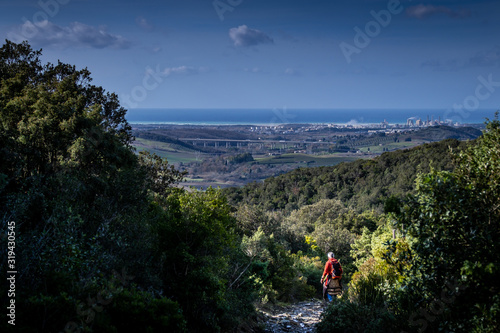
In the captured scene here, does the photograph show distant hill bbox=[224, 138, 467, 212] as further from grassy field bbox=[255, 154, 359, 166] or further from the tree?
grassy field bbox=[255, 154, 359, 166]

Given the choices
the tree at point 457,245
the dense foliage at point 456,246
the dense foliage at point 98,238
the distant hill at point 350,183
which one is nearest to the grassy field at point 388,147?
the distant hill at point 350,183

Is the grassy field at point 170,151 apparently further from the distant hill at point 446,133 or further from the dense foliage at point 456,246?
the dense foliage at point 456,246

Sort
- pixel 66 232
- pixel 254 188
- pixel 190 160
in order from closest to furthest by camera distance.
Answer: pixel 66 232
pixel 254 188
pixel 190 160

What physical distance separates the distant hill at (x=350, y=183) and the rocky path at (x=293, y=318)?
38.7m

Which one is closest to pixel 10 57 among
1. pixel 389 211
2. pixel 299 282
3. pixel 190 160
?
pixel 299 282

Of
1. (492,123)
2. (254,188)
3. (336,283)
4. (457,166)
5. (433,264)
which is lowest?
(254,188)

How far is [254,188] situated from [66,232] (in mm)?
63176

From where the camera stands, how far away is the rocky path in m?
9.79

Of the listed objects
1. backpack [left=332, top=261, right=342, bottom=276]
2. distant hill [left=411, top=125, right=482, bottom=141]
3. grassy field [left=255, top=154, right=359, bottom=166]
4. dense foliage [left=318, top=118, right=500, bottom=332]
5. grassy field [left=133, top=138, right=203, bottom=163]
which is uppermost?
distant hill [left=411, top=125, right=482, bottom=141]

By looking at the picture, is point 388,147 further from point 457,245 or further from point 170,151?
point 457,245

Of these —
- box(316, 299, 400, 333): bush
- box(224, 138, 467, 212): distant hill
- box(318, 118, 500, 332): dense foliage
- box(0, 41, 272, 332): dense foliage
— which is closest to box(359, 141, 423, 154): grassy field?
box(224, 138, 467, 212): distant hill

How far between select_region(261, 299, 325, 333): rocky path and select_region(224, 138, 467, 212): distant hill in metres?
38.7

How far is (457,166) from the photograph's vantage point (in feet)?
23.2

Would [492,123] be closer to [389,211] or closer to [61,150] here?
[389,211]
